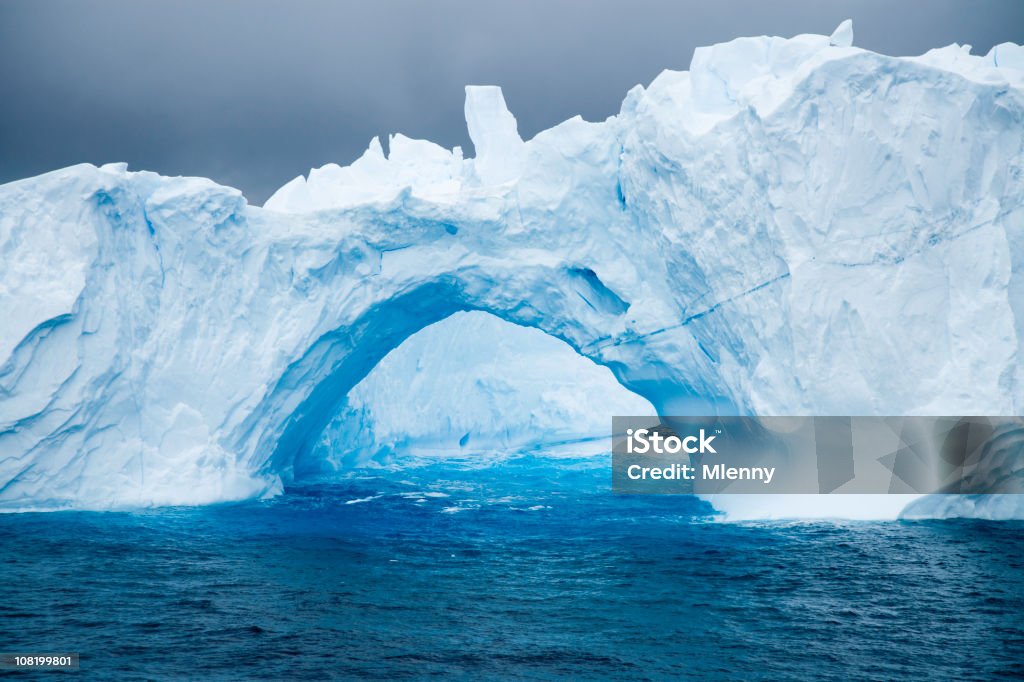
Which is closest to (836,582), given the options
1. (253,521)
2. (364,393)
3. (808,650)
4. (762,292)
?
(808,650)

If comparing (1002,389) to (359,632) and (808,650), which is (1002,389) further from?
(359,632)

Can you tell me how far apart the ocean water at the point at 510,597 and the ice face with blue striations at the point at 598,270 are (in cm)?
208

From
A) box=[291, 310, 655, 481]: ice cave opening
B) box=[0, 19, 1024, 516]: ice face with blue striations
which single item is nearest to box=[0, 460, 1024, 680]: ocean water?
box=[0, 19, 1024, 516]: ice face with blue striations

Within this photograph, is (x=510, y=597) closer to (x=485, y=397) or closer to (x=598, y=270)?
(x=598, y=270)

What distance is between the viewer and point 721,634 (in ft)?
27.0

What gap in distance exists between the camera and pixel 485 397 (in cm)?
2859

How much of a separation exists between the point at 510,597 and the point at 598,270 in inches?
331

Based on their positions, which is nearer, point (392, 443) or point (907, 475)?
point (907, 475)

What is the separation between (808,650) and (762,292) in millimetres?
7323

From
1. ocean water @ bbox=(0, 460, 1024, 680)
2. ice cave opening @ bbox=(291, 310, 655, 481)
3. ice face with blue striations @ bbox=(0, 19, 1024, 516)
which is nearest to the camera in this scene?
ocean water @ bbox=(0, 460, 1024, 680)

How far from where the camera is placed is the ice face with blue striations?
505 inches

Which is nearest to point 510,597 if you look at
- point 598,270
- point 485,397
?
point 598,270

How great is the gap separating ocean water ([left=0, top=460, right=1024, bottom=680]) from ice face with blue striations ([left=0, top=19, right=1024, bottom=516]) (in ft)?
6.84

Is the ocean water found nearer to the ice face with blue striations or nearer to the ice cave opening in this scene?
the ice face with blue striations
